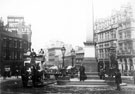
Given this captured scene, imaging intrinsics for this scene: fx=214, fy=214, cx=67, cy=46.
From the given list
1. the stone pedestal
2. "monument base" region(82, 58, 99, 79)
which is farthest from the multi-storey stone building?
"monument base" region(82, 58, 99, 79)

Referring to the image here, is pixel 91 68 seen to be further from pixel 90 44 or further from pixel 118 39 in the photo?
pixel 118 39

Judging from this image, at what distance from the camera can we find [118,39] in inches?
1625

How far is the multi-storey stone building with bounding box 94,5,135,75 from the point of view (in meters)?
34.4

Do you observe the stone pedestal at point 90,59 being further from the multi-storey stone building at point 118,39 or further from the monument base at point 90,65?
the multi-storey stone building at point 118,39

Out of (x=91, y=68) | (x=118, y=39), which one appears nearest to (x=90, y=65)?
(x=91, y=68)

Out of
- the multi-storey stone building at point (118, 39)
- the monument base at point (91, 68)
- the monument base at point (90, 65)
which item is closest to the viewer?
the monument base at point (91, 68)

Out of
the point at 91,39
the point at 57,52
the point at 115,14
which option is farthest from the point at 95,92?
the point at 57,52

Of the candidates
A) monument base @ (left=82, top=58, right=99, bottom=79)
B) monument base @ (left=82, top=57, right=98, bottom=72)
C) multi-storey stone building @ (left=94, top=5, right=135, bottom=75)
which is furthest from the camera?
multi-storey stone building @ (left=94, top=5, right=135, bottom=75)

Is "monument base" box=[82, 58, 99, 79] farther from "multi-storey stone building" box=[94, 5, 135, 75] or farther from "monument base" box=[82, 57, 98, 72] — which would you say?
"multi-storey stone building" box=[94, 5, 135, 75]

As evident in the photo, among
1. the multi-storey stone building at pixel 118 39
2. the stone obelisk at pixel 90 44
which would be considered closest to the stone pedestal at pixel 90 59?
the stone obelisk at pixel 90 44

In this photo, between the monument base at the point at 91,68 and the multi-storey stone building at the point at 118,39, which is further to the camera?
the multi-storey stone building at the point at 118,39

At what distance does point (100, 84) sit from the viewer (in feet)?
48.1

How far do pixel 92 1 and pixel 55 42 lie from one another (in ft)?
195

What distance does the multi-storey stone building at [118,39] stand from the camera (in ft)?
113
